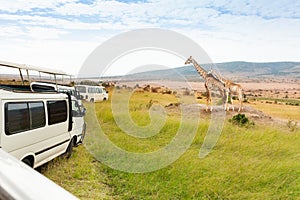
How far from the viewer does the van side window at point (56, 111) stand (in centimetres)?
470

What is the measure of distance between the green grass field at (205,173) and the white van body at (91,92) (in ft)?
28.8

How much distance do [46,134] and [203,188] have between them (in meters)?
2.66

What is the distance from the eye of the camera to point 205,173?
5148 mm

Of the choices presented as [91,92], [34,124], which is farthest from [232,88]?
[91,92]

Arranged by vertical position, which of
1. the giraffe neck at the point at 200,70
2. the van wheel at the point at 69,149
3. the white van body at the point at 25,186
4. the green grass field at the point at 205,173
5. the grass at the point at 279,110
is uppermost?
the giraffe neck at the point at 200,70

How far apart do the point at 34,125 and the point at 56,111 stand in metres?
0.83

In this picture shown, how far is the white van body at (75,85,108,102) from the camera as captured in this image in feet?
52.9

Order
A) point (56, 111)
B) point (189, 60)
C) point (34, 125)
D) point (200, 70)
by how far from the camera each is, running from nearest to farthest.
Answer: point (34, 125) < point (56, 111) < point (200, 70) < point (189, 60)

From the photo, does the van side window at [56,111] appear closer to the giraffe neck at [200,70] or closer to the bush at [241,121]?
the bush at [241,121]

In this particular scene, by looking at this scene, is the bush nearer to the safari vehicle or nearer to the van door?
the van door

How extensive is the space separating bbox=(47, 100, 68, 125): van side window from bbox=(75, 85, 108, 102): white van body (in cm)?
1055

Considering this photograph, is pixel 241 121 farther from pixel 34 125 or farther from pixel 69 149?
pixel 34 125

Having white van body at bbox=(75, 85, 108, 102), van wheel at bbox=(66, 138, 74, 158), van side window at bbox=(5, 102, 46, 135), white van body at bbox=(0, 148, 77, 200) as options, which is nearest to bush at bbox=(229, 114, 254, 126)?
van wheel at bbox=(66, 138, 74, 158)

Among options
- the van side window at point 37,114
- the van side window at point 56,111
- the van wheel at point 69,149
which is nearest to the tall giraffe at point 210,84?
the van wheel at point 69,149
